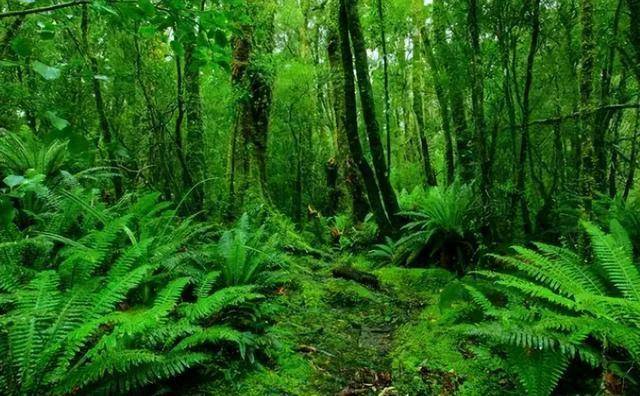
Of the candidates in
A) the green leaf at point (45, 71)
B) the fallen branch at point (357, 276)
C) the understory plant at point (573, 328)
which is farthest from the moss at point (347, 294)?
the green leaf at point (45, 71)

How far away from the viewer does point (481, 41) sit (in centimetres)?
586

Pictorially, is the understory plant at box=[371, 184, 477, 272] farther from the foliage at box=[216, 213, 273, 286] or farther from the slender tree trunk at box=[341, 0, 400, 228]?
the foliage at box=[216, 213, 273, 286]

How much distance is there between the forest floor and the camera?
279 centimetres

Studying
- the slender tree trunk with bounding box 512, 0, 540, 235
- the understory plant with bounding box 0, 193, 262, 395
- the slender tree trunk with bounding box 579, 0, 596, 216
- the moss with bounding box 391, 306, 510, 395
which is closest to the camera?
the understory plant with bounding box 0, 193, 262, 395

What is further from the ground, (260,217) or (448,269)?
(260,217)

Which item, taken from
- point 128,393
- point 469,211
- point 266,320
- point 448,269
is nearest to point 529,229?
point 469,211

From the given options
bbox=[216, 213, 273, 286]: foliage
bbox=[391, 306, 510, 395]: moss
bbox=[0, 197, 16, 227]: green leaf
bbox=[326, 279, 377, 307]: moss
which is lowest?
bbox=[391, 306, 510, 395]: moss

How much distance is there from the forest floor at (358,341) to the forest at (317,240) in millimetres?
22

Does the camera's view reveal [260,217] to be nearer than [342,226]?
Yes

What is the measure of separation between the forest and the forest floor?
2 centimetres

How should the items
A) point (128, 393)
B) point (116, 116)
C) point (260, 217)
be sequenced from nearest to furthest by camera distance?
point (128, 393), point (260, 217), point (116, 116)

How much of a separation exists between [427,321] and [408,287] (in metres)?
1.34

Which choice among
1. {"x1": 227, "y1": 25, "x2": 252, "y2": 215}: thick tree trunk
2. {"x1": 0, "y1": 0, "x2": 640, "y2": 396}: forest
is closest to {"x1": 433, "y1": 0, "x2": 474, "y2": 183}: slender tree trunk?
{"x1": 0, "y1": 0, "x2": 640, "y2": 396}: forest

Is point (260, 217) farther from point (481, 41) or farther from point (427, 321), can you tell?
point (481, 41)
